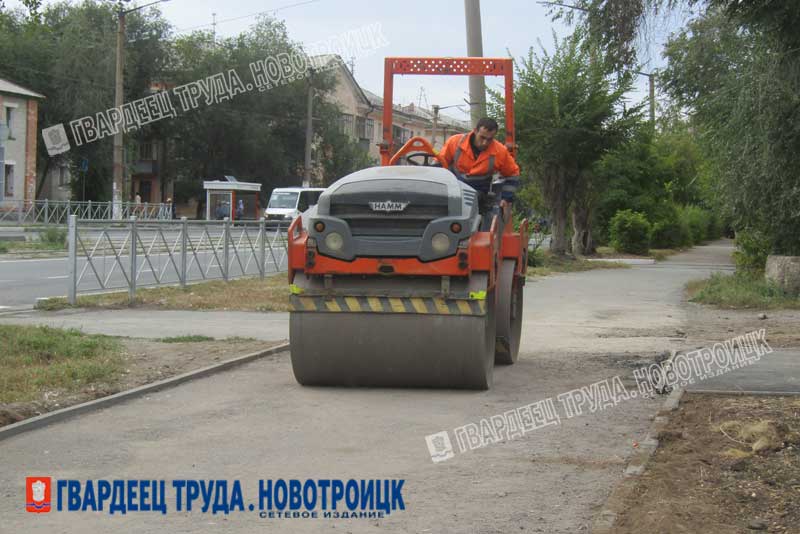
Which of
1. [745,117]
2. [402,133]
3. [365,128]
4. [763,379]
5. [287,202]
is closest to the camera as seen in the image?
[763,379]

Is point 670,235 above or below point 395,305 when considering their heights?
above

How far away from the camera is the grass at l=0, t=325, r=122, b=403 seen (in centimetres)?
854

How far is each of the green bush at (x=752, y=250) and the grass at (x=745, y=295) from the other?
80 centimetres

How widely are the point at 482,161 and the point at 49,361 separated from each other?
4402mm

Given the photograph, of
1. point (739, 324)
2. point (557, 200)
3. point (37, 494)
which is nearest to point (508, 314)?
point (37, 494)

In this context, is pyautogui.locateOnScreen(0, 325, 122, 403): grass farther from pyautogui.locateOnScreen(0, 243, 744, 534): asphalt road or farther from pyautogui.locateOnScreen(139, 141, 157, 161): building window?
pyautogui.locateOnScreen(139, 141, 157, 161): building window

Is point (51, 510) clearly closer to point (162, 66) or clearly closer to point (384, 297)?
point (384, 297)

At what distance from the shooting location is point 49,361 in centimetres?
979

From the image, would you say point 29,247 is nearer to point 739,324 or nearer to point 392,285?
point 739,324

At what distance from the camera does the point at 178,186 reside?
69062 millimetres

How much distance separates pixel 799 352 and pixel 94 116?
4878cm

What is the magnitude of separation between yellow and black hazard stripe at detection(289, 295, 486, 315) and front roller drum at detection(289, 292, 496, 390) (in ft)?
0.13

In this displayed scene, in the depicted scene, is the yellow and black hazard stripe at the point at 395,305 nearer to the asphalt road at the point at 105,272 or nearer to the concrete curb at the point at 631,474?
the concrete curb at the point at 631,474

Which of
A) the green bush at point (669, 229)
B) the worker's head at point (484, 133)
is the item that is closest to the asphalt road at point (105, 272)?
the worker's head at point (484, 133)
